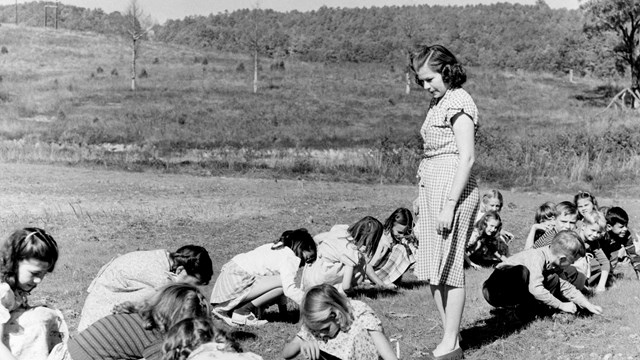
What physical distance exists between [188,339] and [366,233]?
400cm

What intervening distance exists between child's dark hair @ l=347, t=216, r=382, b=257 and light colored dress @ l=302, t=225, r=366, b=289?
118mm

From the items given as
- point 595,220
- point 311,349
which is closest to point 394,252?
point 595,220

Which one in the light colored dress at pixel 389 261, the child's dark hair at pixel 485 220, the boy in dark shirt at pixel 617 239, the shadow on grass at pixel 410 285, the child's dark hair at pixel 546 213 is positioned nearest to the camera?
the light colored dress at pixel 389 261

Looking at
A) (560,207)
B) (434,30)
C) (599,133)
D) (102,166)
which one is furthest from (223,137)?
(434,30)

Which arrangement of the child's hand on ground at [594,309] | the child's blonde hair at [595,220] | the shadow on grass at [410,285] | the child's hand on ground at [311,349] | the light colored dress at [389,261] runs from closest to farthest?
the child's hand on ground at [311,349]
the child's hand on ground at [594,309]
the child's blonde hair at [595,220]
the light colored dress at [389,261]
the shadow on grass at [410,285]

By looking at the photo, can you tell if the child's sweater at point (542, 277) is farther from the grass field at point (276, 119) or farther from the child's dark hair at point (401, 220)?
the grass field at point (276, 119)

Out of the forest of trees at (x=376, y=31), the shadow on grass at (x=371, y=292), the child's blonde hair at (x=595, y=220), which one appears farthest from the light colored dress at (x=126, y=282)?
the forest of trees at (x=376, y=31)

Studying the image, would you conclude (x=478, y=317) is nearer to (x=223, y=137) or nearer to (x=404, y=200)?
(x=404, y=200)

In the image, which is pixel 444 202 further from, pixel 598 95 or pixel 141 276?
pixel 598 95

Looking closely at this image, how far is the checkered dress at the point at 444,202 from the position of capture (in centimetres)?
521

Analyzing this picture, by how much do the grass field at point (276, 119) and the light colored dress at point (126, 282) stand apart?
517 inches

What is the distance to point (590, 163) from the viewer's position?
19.5m

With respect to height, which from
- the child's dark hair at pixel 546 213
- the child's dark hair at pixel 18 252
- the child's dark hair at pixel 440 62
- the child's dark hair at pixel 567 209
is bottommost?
the child's dark hair at pixel 546 213

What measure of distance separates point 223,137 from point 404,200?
20.4 metres
